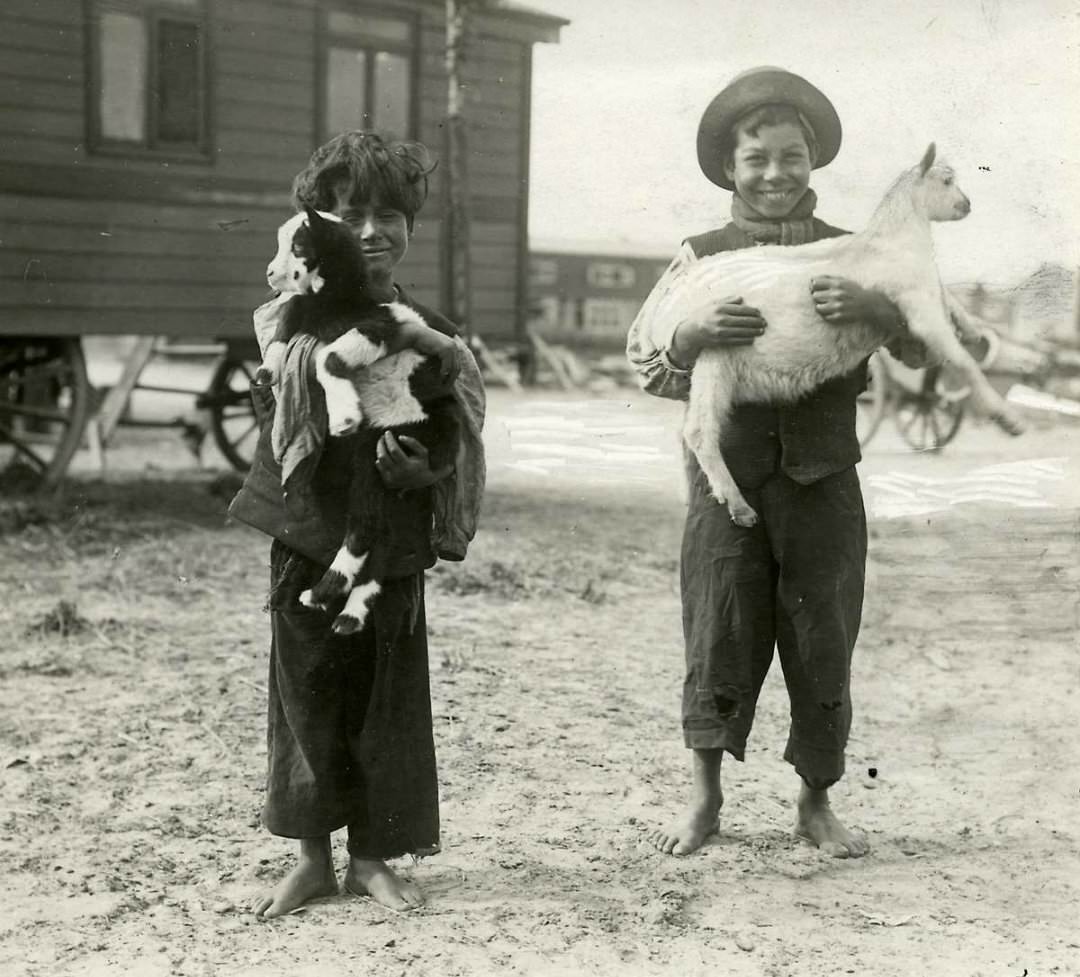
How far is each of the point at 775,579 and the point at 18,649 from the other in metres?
3.21

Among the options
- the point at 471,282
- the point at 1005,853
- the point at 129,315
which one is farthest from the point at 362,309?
the point at 471,282

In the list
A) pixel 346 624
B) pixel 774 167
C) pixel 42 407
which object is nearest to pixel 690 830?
pixel 346 624

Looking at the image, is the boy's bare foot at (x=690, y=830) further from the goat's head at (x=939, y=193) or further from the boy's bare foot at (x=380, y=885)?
the goat's head at (x=939, y=193)

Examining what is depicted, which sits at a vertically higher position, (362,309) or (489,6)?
(489,6)

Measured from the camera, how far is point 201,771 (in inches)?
141

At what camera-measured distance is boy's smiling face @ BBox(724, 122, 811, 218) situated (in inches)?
107

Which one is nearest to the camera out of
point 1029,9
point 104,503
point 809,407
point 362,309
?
point 362,309

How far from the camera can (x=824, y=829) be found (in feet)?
10.1

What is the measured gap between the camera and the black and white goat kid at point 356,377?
231 centimetres

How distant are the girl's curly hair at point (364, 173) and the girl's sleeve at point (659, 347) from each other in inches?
25.9

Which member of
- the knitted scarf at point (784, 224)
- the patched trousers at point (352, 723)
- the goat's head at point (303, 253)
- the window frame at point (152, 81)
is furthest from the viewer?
the window frame at point (152, 81)

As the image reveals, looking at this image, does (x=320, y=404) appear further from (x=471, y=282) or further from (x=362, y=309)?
(x=471, y=282)

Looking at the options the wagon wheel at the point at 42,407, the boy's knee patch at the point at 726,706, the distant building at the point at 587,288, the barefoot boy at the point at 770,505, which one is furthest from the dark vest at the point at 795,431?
the distant building at the point at 587,288

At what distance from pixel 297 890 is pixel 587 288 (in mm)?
15650
